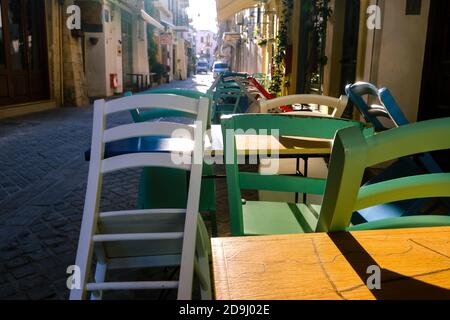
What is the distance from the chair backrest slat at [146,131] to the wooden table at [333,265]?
0.66 meters

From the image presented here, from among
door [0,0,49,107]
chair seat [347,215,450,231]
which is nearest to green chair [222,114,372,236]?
chair seat [347,215,450,231]

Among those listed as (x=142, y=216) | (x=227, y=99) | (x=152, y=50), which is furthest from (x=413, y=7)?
(x=152, y=50)

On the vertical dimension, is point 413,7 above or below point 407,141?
above

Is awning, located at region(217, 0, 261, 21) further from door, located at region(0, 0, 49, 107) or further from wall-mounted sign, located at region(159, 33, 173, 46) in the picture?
wall-mounted sign, located at region(159, 33, 173, 46)

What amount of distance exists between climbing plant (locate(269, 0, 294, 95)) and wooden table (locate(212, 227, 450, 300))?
31.1 ft

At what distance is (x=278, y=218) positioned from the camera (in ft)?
6.40

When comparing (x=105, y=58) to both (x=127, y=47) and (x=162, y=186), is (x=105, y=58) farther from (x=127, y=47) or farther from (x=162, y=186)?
(x=162, y=186)

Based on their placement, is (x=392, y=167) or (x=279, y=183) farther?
(x=392, y=167)

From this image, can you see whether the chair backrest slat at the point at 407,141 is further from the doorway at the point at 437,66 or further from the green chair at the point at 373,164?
the doorway at the point at 437,66

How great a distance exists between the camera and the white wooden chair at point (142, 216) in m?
1.35

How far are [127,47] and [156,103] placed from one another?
63.4ft

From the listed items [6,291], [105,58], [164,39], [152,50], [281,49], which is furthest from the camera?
[164,39]

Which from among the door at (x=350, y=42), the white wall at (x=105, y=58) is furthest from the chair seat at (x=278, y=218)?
the white wall at (x=105, y=58)
